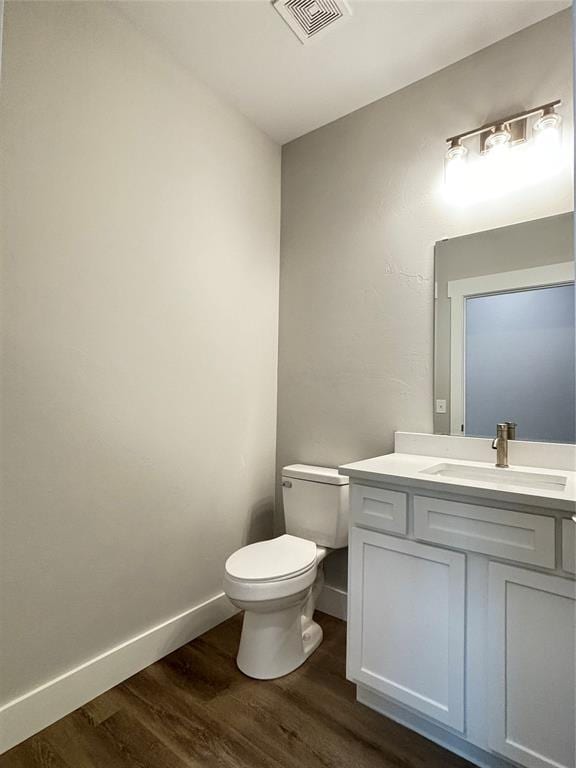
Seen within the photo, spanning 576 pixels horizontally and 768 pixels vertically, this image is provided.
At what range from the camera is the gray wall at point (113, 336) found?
1.38 metres

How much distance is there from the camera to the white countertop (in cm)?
113

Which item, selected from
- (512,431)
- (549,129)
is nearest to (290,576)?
(512,431)

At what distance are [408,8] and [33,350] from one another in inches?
75.0

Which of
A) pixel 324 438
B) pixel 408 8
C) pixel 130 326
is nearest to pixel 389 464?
pixel 324 438

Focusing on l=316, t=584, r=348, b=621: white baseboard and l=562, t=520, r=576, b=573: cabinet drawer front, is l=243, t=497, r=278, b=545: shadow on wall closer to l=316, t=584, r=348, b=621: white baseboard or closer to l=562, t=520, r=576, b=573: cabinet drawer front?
l=316, t=584, r=348, b=621: white baseboard

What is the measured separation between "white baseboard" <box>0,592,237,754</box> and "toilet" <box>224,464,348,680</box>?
12.4 inches

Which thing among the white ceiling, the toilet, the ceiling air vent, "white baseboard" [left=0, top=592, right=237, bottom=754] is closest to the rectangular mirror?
the toilet

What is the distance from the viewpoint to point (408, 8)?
160 centimetres

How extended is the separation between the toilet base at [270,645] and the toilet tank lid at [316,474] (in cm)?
55

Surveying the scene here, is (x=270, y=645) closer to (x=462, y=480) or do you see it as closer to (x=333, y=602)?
(x=333, y=602)

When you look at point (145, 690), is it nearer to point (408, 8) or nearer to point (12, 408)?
point (12, 408)

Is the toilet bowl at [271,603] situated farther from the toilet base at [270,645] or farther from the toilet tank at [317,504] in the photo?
the toilet tank at [317,504]

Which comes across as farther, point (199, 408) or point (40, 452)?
point (199, 408)

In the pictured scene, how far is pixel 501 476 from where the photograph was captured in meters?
1.54
